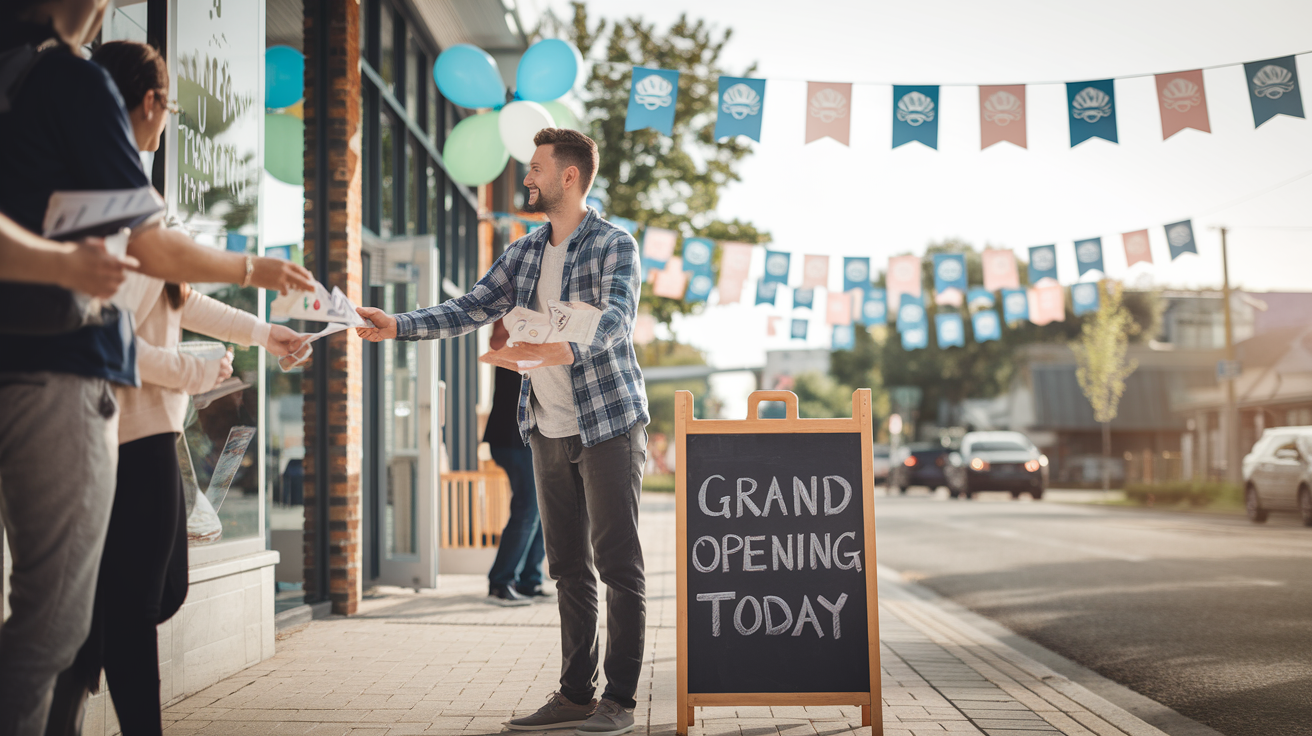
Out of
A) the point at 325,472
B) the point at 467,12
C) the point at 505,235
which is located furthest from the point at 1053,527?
the point at 325,472

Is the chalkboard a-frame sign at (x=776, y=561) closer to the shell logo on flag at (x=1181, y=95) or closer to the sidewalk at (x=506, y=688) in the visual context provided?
the sidewalk at (x=506, y=688)

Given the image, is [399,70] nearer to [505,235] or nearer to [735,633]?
[505,235]

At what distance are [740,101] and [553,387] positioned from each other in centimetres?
677

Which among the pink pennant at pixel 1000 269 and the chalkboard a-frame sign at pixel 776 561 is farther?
the pink pennant at pixel 1000 269

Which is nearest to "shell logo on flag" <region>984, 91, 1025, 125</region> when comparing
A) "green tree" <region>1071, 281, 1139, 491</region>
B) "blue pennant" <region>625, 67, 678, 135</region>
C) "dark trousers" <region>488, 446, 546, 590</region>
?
"blue pennant" <region>625, 67, 678, 135</region>

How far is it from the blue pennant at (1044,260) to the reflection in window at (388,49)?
10206mm

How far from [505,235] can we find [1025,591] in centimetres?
875

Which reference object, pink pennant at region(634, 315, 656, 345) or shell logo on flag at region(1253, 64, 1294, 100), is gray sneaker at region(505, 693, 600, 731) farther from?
pink pennant at region(634, 315, 656, 345)

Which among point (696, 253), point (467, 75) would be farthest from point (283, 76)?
point (696, 253)

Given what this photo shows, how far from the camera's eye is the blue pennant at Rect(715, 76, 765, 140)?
970 centimetres

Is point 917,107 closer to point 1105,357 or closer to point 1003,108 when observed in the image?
point 1003,108

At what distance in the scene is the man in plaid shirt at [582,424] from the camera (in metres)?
3.50

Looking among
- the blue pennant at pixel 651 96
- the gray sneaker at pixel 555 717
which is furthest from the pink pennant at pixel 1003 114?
the gray sneaker at pixel 555 717

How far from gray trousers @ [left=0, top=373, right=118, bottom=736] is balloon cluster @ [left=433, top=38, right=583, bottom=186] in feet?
19.0
